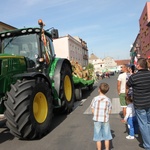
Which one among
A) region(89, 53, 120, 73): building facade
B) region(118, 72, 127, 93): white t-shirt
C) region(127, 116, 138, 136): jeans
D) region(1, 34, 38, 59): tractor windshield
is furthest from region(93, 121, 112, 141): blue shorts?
region(89, 53, 120, 73): building facade

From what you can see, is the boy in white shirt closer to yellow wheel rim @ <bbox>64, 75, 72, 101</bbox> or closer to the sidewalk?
the sidewalk

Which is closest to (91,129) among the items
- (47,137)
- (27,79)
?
(47,137)

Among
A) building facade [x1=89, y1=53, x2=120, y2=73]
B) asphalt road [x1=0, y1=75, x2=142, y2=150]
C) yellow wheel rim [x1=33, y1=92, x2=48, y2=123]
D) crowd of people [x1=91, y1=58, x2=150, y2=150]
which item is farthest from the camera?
building facade [x1=89, y1=53, x2=120, y2=73]

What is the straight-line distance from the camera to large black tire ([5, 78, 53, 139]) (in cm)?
523

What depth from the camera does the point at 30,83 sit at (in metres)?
5.72

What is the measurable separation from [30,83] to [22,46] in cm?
210

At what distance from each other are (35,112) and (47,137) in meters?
0.66

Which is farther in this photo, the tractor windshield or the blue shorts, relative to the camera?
the tractor windshield

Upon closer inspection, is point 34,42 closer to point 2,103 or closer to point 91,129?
point 2,103

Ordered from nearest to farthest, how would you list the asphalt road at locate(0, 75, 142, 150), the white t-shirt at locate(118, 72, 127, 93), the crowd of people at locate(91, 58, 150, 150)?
the crowd of people at locate(91, 58, 150, 150) → the asphalt road at locate(0, 75, 142, 150) → the white t-shirt at locate(118, 72, 127, 93)

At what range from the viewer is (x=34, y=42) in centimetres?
746

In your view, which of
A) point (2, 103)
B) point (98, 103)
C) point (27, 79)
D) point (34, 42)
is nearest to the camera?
point (98, 103)

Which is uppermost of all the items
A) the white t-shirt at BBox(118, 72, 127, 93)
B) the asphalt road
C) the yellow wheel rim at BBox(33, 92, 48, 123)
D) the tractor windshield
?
the tractor windshield

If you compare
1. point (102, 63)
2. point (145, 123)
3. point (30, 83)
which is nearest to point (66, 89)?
point (30, 83)
